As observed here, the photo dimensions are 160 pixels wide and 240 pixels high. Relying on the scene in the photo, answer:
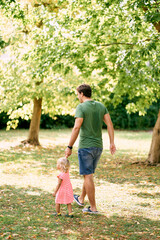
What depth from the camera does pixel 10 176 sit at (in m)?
8.26

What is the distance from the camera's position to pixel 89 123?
5.08 metres

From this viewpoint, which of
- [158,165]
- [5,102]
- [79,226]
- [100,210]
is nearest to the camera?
[79,226]

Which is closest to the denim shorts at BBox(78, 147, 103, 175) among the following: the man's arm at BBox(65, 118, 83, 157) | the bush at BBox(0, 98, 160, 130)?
the man's arm at BBox(65, 118, 83, 157)

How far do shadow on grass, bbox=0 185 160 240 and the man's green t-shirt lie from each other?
116 cm

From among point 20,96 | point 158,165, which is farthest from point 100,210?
point 20,96

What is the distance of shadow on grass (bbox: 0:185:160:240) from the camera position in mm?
4289

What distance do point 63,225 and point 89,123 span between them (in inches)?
61.8

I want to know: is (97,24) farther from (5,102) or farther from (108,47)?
(5,102)

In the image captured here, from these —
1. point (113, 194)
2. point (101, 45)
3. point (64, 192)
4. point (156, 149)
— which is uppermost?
point (101, 45)

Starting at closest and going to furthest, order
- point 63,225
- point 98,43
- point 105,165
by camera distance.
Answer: point 63,225
point 98,43
point 105,165

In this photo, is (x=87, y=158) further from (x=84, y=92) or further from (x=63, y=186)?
(x=84, y=92)

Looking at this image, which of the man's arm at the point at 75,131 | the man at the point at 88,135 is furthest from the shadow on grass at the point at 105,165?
the man's arm at the point at 75,131


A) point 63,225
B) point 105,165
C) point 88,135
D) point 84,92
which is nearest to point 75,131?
point 88,135

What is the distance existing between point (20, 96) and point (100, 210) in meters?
8.19
